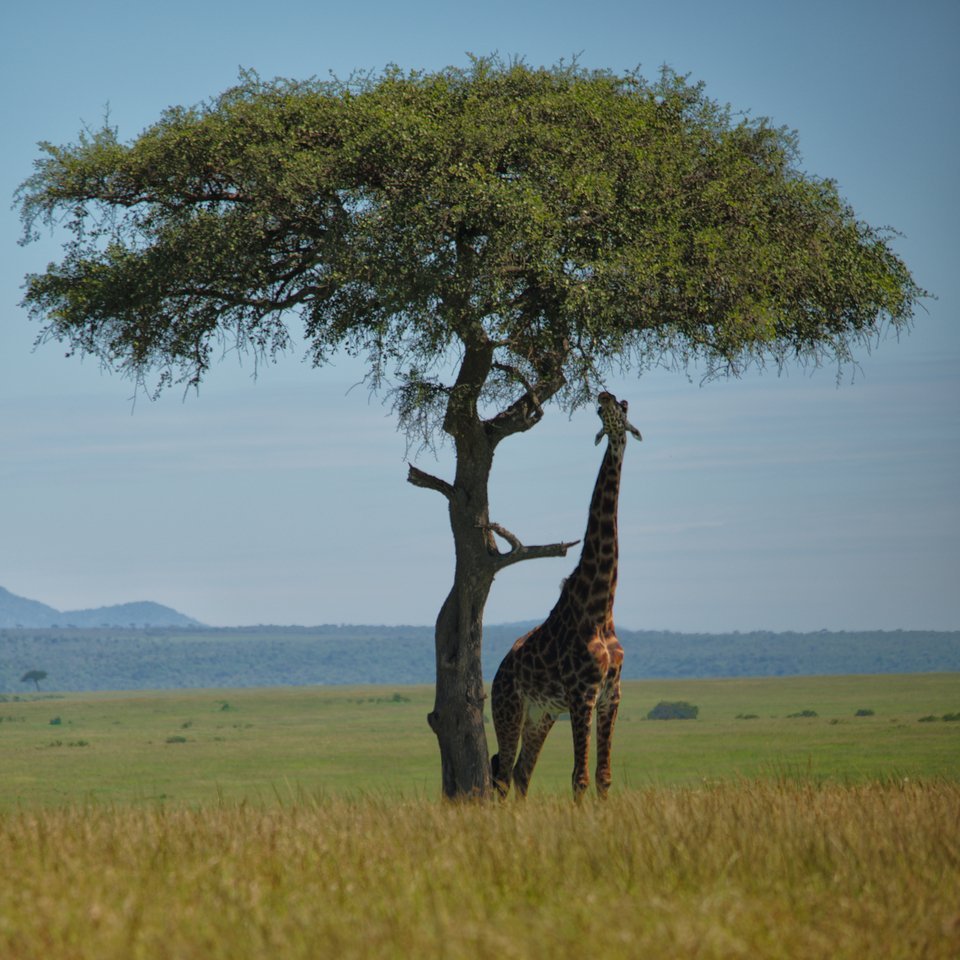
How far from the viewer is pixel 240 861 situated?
1239 centimetres

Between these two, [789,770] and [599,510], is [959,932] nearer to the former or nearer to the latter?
[789,770]

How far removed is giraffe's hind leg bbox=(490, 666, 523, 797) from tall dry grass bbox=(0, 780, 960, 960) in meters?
3.73

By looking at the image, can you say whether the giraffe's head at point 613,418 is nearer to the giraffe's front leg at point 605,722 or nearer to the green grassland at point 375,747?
the giraffe's front leg at point 605,722

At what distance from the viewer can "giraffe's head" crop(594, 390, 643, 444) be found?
61.8 ft

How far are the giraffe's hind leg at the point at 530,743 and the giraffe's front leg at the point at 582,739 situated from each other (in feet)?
3.99

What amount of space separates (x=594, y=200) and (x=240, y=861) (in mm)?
10845

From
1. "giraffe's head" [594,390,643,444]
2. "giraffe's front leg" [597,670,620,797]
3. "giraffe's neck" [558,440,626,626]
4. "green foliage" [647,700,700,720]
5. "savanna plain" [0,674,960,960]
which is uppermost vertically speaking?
"giraffe's head" [594,390,643,444]

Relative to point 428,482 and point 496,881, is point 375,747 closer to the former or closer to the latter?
point 428,482

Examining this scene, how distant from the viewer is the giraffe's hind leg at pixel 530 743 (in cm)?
1950

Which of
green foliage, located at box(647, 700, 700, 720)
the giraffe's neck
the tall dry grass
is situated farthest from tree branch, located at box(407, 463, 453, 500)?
green foliage, located at box(647, 700, 700, 720)

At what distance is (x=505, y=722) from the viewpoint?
1983 centimetres

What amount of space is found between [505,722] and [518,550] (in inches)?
106

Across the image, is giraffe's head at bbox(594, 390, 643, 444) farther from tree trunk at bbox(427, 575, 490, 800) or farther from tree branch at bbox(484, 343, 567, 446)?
tree trunk at bbox(427, 575, 490, 800)

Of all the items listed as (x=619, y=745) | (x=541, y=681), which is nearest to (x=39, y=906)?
(x=541, y=681)
